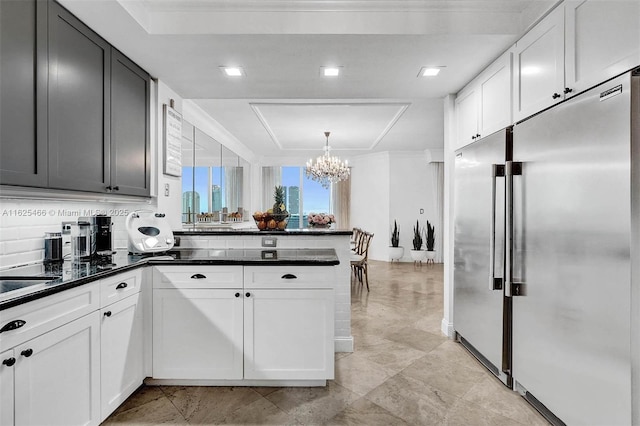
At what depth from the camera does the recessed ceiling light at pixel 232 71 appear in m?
2.85

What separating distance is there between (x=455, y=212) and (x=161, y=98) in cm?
296

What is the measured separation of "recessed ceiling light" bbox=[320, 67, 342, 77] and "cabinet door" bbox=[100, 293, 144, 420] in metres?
2.24

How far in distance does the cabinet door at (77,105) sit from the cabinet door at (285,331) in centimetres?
131

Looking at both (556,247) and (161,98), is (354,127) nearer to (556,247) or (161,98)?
(161,98)

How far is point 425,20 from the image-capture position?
229 cm

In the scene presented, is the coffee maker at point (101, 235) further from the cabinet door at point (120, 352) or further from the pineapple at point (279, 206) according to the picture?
the pineapple at point (279, 206)

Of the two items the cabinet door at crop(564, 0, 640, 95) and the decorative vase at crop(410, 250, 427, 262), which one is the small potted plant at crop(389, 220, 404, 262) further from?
the cabinet door at crop(564, 0, 640, 95)

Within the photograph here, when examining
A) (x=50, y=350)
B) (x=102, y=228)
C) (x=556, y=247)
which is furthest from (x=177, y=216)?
(x=556, y=247)

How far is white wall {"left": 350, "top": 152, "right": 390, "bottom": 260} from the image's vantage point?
8609mm

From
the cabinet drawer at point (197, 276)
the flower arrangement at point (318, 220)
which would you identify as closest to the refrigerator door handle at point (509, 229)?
the flower arrangement at point (318, 220)

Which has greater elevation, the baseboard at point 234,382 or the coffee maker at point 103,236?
the coffee maker at point 103,236

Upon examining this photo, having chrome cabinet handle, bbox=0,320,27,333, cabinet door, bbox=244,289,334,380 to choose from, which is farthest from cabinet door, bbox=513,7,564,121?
chrome cabinet handle, bbox=0,320,27,333

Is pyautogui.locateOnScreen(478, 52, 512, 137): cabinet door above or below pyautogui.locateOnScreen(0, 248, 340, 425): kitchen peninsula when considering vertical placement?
above

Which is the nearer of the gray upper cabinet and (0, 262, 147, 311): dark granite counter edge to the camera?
(0, 262, 147, 311): dark granite counter edge
